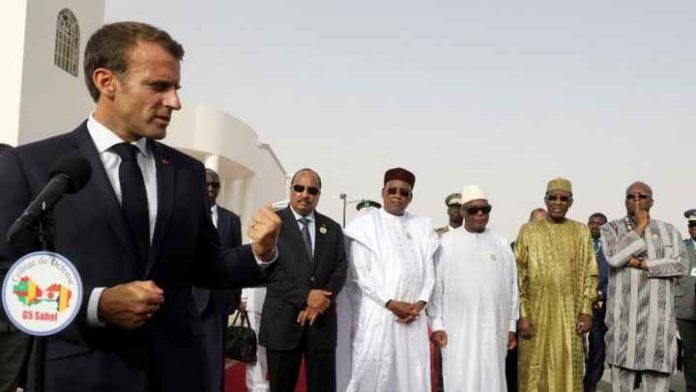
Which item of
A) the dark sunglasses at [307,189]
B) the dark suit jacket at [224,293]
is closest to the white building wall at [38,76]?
the dark suit jacket at [224,293]

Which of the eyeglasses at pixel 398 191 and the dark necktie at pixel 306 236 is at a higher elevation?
the eyeglasses at pixel 398 191

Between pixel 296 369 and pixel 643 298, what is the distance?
10.1 feet

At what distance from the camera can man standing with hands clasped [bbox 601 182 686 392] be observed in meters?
5.89

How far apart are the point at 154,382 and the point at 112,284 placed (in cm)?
30

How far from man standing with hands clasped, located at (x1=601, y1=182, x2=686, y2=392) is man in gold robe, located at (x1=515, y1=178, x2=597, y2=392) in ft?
0.82

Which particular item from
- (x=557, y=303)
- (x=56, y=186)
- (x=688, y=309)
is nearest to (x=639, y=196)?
(x=557, y=303)

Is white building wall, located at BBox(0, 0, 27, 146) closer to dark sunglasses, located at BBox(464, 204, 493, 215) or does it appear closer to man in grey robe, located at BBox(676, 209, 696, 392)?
dark sunglasses, located at BBox(464, 204, 493, 215)

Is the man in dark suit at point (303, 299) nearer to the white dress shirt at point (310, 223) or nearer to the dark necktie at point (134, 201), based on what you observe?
the white dress shirt at point (310, 223)

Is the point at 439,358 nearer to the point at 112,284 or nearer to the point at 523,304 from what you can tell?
the point at 523,304

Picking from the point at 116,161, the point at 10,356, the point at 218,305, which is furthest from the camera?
the point at 218,305

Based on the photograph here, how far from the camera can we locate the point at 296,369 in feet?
17.6

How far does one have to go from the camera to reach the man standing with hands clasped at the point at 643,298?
5891 millimetres

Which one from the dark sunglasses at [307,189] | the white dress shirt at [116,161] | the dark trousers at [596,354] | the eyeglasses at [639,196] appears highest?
the eyeglasses at [639,196]

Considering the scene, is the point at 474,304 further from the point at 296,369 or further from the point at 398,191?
the point at 296,369
